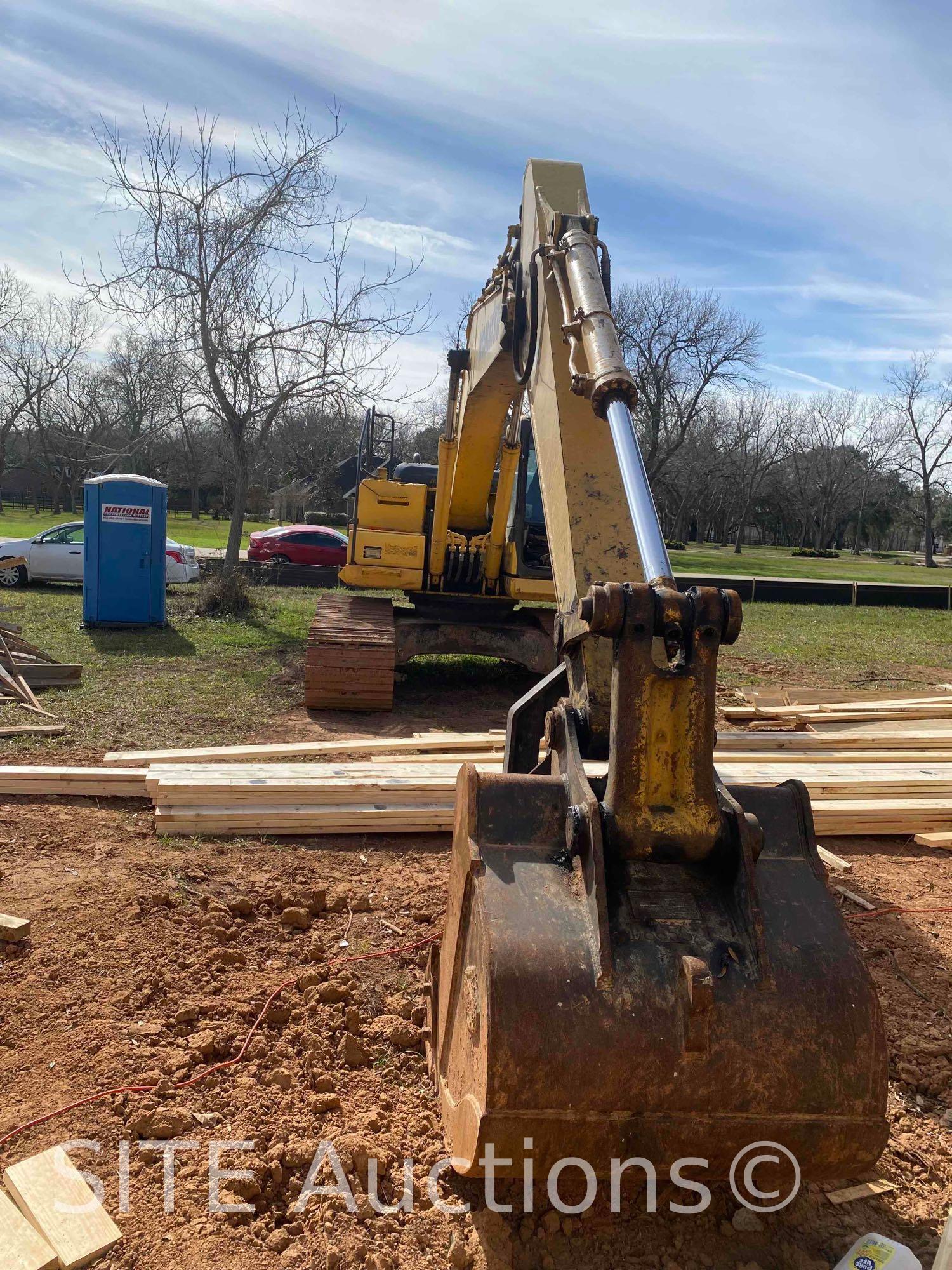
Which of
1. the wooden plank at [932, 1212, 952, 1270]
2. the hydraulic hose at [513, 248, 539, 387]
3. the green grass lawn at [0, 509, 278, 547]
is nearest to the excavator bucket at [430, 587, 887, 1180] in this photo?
the wooden plank at [932, 1212, 952, 1270]

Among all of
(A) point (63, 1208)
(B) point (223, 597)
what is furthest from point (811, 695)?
(B) point (223, 597)

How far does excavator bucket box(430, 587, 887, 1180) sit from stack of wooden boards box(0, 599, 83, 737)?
20.0 feet

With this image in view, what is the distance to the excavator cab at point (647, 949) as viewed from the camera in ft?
8.09

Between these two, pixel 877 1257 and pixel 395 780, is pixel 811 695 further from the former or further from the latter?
pixel 877 1257

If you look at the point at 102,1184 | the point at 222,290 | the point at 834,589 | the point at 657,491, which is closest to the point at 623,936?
the point at 102,1184

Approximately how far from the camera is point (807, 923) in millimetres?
2758

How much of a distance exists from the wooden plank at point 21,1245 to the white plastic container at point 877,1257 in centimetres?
218

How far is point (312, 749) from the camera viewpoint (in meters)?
7.46

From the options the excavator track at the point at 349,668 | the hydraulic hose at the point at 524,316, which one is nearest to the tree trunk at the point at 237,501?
the excavator track at the point at 349,668

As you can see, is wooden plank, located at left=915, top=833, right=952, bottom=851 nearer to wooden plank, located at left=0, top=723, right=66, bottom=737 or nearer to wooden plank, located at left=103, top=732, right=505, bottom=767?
wooden plank, located at left=103, top=732, right=505, bottom=767

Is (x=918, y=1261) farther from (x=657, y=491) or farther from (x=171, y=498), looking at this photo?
(x=171, y=498)

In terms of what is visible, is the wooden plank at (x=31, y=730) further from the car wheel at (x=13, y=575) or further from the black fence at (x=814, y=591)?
the black fence at (x=814, y=591)

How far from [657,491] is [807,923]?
175ft

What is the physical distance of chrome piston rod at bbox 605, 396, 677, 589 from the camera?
10.7 ft
